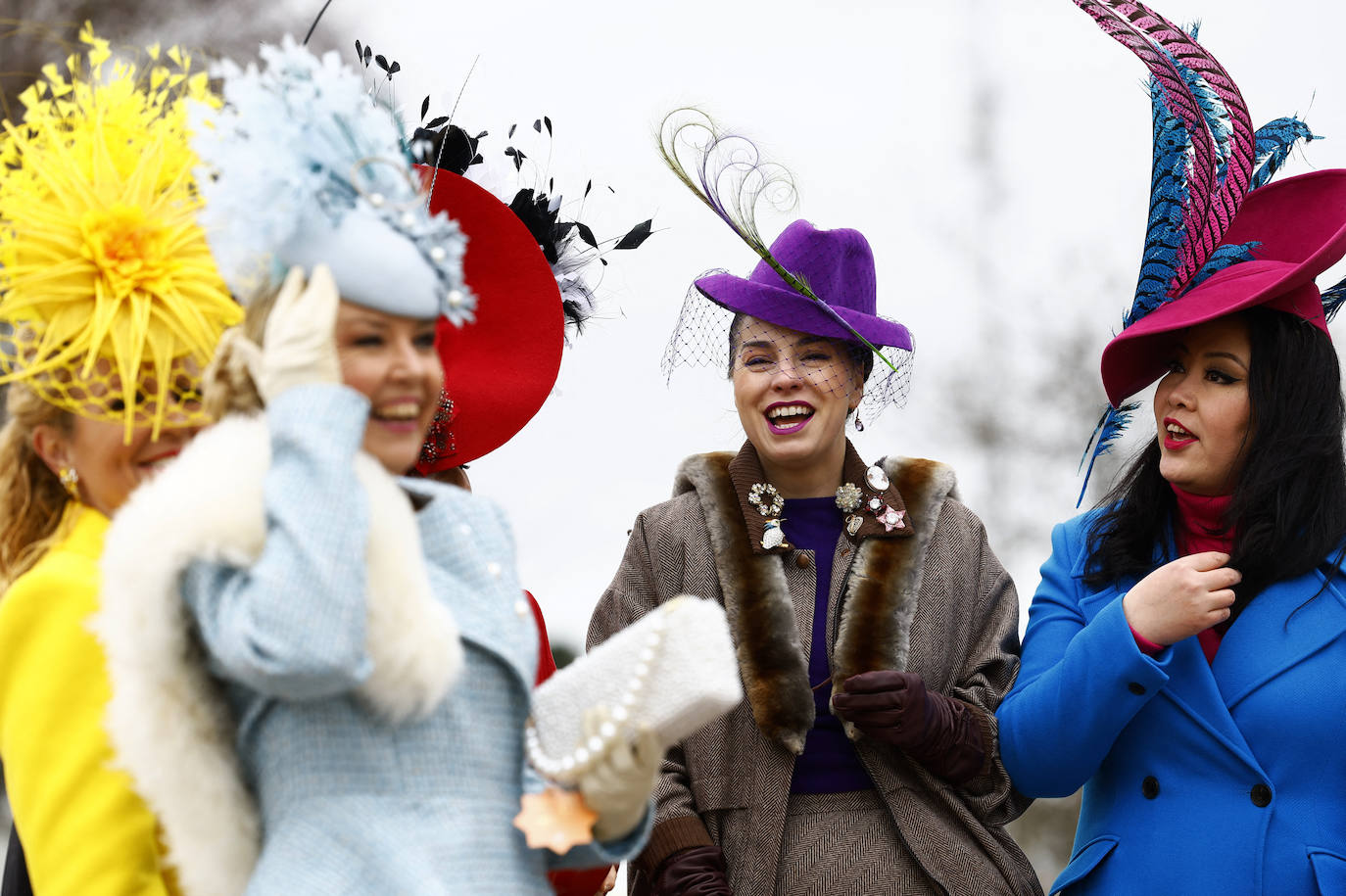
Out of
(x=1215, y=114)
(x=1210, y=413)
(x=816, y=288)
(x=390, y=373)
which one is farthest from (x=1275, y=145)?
(x=390, y=373)

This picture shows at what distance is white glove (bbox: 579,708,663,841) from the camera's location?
186cm

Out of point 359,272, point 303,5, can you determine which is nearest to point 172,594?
point 359,272

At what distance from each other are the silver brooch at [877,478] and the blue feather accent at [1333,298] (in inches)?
42.7

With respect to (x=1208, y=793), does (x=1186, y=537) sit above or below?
above

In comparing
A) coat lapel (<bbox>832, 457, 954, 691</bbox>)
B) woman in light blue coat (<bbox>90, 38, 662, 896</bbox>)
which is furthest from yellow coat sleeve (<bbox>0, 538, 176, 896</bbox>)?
coat lapel (<bbox>832, 457, 954, 691</bbox>)

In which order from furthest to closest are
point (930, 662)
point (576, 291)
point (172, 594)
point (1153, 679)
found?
point (576, 291)
point (930, 662)
point (1153, 679)
point (172, 594)

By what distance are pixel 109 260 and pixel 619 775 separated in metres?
1.13

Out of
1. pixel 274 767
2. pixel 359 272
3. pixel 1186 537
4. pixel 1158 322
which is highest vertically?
pixel 1158 322

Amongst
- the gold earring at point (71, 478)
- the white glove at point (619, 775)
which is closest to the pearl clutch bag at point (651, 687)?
the white glove at point (619, 775)

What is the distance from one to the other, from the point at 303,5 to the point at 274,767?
11.8 ft

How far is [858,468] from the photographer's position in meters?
3.47

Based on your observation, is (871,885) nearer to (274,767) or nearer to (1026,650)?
(1026,650)

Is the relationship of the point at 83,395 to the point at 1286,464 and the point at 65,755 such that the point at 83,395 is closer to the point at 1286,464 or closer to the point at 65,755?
the point at 65,755

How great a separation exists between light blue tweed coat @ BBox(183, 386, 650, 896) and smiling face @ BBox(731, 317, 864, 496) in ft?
4.78
